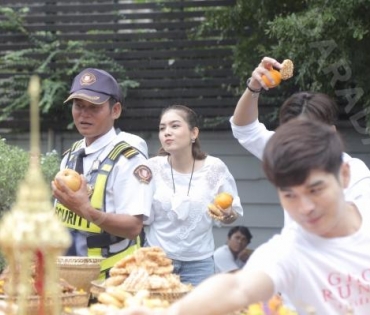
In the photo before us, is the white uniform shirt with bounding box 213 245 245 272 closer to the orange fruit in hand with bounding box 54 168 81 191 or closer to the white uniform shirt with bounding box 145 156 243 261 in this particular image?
the white uniform shirt with bounding box 145 156 243 261

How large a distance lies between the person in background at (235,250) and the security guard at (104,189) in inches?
148

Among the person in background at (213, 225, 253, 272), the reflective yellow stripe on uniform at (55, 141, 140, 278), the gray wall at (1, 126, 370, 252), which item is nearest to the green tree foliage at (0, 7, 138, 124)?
the gray wall at (1, 126, 370, 252)

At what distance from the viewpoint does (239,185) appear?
8.81 metres

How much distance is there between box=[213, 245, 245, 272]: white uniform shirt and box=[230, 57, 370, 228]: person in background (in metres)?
3.98

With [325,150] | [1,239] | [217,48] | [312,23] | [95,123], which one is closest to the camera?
[1,239]

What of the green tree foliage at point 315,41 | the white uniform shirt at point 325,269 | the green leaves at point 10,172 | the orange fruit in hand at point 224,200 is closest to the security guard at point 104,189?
the orange fruit in hand at point 224,200

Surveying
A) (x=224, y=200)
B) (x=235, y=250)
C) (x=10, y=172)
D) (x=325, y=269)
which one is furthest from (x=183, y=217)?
(x=235, y=250)

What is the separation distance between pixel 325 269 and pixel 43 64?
6.73 meters

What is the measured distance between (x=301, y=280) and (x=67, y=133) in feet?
22.1

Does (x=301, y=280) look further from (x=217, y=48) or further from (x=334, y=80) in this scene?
(x=217, y=48)

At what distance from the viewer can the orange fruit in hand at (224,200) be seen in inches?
208

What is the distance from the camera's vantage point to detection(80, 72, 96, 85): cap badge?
470 cm

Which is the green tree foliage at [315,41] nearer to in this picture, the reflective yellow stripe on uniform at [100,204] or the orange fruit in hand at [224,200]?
the orange fruit in hand at [224,200]

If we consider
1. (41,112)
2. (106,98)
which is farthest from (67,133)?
(106,98)
